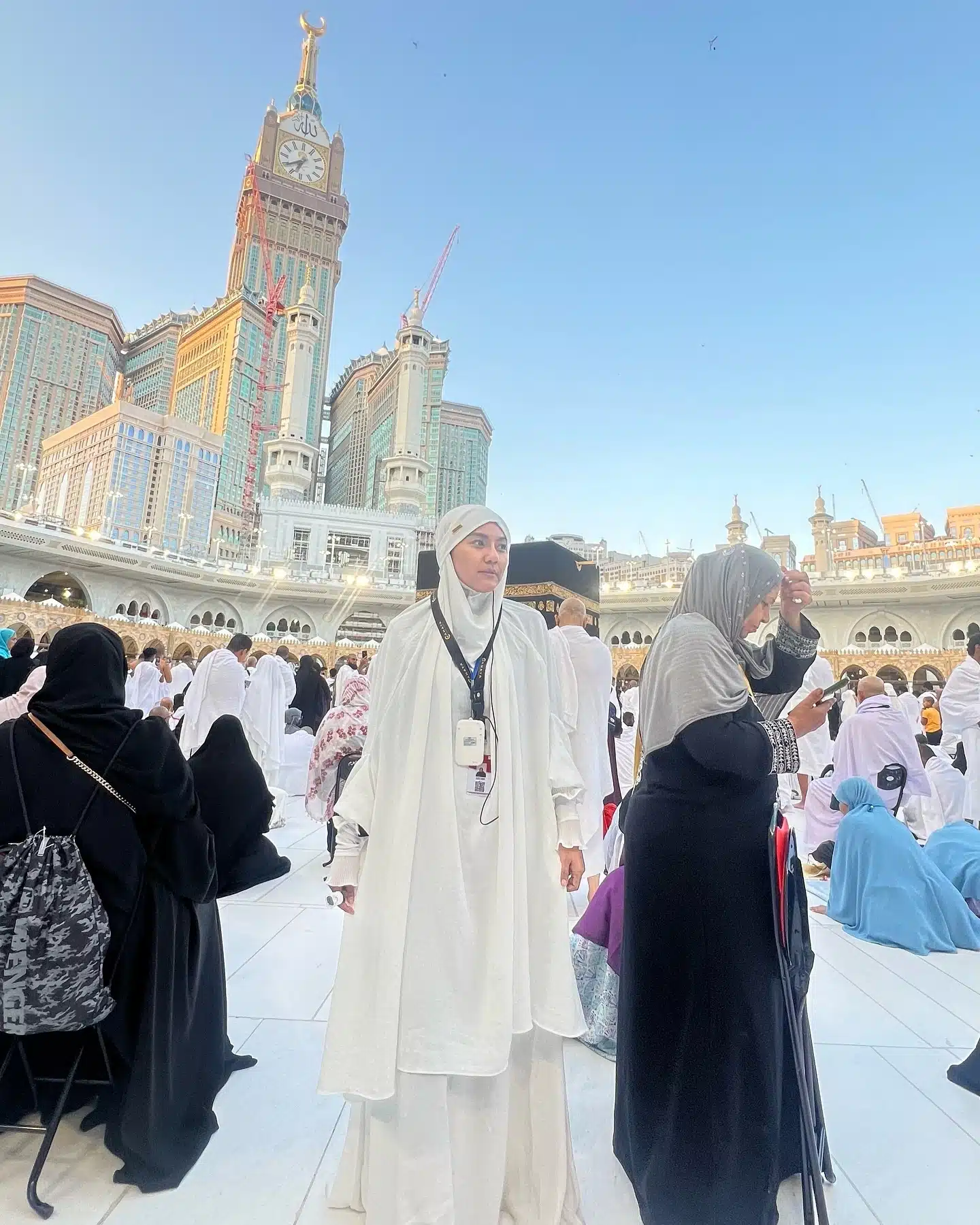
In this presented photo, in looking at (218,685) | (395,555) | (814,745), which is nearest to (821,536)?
(395,555)

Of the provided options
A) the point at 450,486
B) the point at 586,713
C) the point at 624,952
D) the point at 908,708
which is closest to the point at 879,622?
the point at 908,708

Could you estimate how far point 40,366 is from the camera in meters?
51.7

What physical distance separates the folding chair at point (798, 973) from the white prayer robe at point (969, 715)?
4.09 m

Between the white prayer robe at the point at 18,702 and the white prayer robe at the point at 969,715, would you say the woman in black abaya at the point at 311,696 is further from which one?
the white prayer robe at the point at 969,715

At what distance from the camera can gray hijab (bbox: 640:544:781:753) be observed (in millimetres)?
1192

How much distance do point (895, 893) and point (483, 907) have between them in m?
2.56

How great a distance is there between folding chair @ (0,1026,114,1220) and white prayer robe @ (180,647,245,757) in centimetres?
330

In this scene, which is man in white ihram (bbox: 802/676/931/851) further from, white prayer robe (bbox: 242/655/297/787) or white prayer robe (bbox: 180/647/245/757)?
white prayer robe (bbox: 242/655/297/787)

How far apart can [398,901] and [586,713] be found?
90.0 inches

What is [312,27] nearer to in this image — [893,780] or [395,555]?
[395,555]

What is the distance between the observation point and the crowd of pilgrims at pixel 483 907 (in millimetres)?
1075

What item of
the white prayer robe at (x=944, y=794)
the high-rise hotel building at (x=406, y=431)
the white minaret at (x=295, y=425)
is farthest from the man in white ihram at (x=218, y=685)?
the high-rise hotel building at (x=406, y=431)

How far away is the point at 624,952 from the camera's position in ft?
4.24

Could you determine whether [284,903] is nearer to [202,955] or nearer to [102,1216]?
[202,955]
